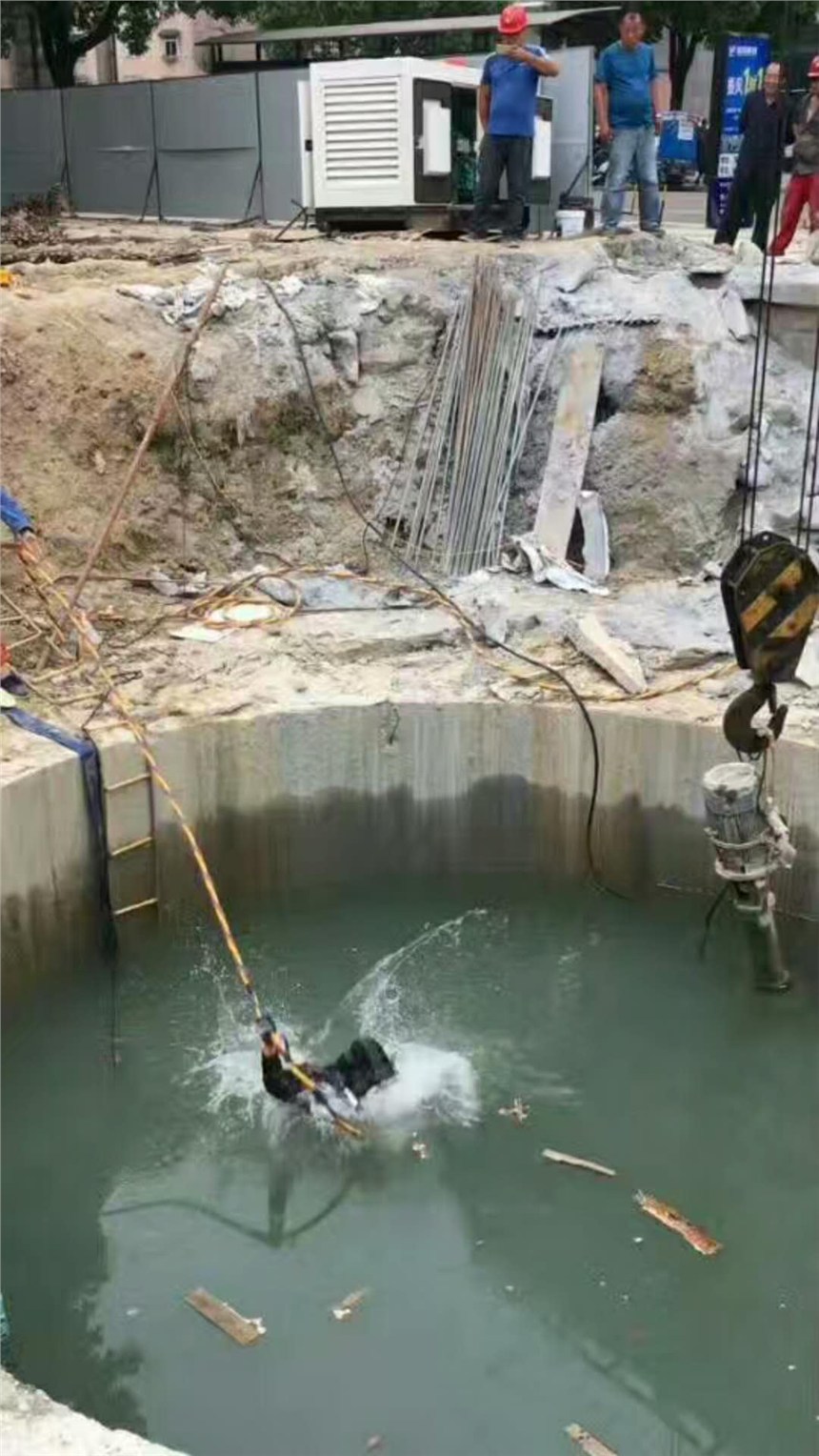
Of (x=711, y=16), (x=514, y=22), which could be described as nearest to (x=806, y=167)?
(x=514, y=22)

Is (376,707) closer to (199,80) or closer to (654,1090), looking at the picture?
(654,1090)

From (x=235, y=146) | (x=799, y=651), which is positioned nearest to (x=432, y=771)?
(x=799, y=651)

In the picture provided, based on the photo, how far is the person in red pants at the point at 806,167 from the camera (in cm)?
1047

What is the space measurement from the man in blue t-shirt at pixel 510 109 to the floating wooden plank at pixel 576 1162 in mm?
7517

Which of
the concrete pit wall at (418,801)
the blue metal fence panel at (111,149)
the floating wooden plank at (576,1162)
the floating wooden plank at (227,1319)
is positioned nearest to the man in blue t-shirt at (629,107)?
the concrete pit wall at (418,801)

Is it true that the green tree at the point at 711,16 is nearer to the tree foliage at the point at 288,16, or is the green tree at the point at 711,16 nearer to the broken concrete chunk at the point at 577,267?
the tree foliage at the point at 288,16

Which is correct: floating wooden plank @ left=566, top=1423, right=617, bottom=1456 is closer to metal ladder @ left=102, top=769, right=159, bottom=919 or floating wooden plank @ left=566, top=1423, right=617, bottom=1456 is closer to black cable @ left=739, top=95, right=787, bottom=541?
black cable @ left=739, top=95, right=787, bottom=541

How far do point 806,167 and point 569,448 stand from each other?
125 inches

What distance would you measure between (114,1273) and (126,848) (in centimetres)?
268

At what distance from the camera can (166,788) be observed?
735 cm

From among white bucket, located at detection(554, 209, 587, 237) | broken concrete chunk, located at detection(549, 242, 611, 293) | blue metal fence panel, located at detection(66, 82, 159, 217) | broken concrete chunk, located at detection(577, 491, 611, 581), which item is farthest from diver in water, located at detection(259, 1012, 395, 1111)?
blue metal fence panel, located at detection(66, 82, 159, 217)

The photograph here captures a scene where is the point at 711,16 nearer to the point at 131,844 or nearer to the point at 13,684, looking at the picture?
the point at 13,684

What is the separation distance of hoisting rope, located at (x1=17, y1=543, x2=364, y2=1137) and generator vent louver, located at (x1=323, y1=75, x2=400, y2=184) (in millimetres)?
4970

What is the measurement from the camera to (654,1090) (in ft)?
22.7
